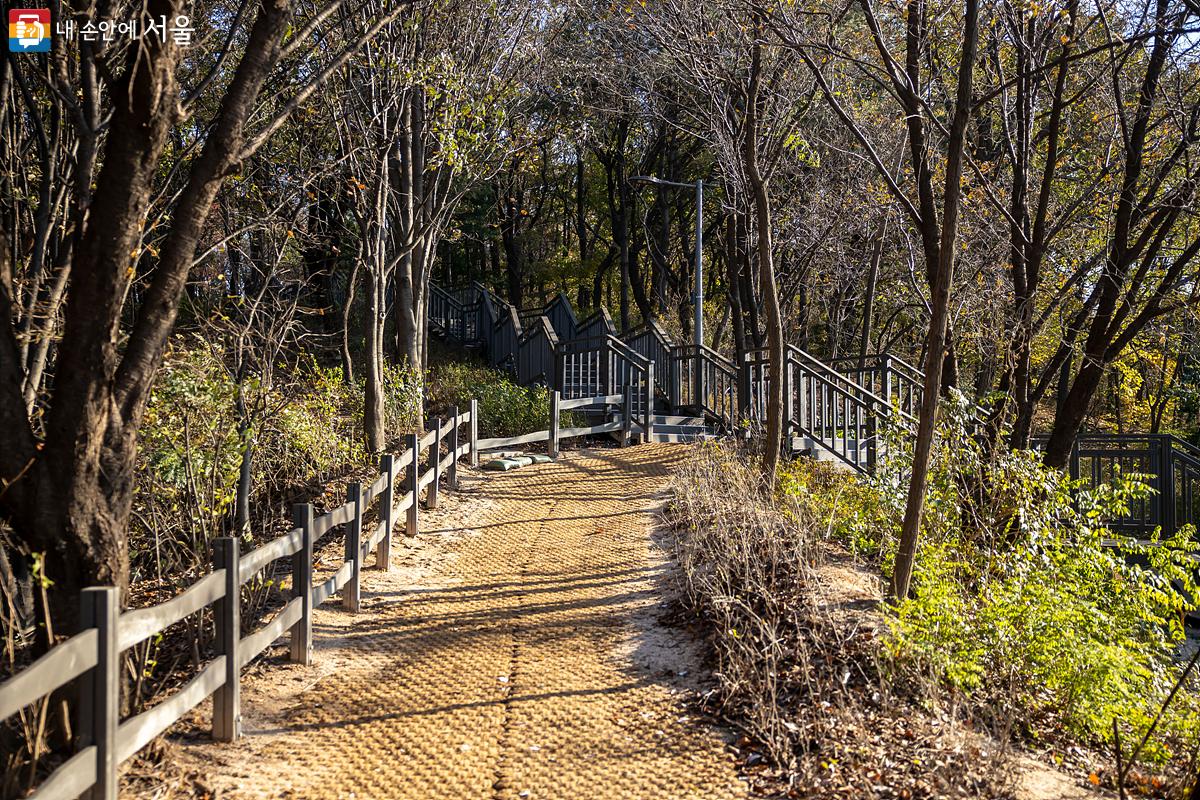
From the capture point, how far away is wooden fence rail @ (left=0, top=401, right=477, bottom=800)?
3.57m

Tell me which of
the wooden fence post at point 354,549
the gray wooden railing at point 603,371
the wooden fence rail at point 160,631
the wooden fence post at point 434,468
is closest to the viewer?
the wooden fence rail at point 160,631

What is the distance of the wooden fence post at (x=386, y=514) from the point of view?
29.3 feet

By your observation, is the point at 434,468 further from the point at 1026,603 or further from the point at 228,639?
the point at 1026,603

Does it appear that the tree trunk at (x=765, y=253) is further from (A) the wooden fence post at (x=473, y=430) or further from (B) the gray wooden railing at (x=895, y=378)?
(A) the wooden fence post at (x=473, y=430)

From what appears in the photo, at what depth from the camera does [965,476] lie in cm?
891

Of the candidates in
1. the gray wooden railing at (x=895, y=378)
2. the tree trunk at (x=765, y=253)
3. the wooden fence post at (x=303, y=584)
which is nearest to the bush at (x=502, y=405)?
the gray wooden railing at (x=895, y=378)

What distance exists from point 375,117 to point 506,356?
38.0 feet

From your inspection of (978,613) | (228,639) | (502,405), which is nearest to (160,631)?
(228,639)

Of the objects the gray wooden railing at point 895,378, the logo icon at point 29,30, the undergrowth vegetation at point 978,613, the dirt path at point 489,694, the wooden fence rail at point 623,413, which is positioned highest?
the logo icon at point 29,30

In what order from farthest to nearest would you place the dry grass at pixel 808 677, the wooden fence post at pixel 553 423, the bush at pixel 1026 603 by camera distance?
the wooden fence post at pixel 553 423, the bush at pixel 1026 603, the dry grass at pixel 808 677

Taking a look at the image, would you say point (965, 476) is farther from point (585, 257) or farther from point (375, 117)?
point (585, 257)

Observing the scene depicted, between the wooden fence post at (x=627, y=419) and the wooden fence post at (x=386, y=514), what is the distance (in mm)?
8568

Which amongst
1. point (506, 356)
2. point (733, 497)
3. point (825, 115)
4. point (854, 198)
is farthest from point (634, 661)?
point (506, 356)

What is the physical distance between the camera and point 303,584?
21.1 feet
